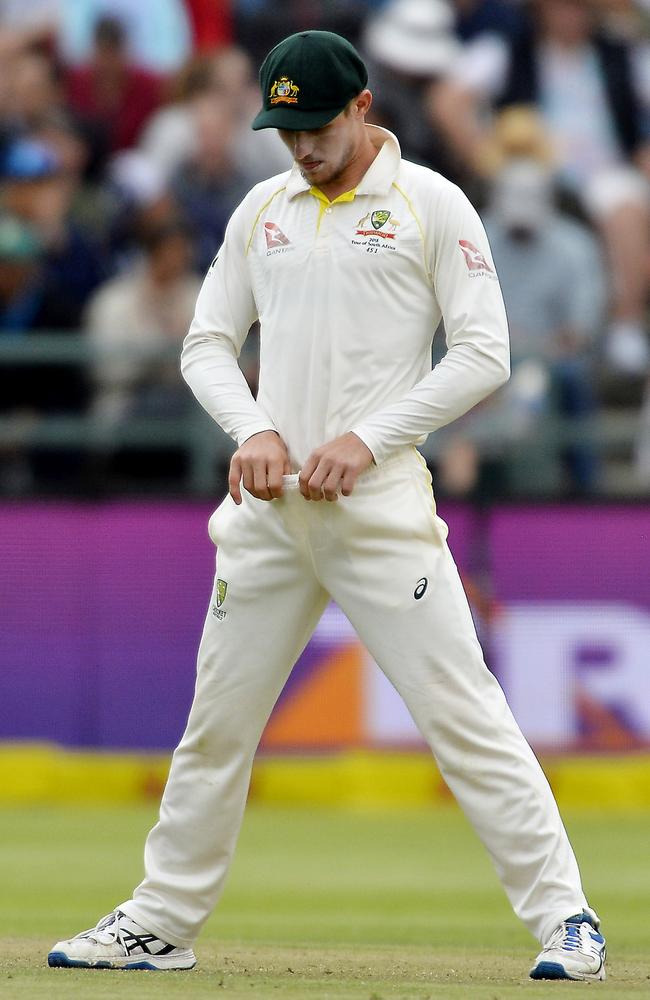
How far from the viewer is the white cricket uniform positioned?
15.8ft

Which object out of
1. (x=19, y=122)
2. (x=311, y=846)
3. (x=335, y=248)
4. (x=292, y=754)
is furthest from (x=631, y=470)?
(x=335, y=248)

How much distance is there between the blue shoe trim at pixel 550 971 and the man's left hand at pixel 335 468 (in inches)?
50.1

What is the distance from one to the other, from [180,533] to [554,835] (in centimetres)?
602

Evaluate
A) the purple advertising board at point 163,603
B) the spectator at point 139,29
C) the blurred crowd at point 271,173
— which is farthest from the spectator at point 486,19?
the purple advertising board at point 163,603

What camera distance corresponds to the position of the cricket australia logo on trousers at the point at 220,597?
16.4ft

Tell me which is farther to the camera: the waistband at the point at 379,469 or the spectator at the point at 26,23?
the spectator at the point at 26,23

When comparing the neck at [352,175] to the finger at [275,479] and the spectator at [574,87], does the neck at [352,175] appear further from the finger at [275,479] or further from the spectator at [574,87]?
the spectator at [574,87]

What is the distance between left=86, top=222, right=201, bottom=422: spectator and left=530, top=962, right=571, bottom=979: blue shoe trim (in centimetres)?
632

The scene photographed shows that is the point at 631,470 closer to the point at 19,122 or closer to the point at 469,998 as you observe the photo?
the point at 19,122

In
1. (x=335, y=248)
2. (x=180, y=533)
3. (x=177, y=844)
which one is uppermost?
(x=335, y=248)

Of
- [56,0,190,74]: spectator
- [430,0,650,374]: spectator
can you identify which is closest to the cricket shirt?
[430,0,650,374]: spectator

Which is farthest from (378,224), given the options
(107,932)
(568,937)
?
(107,932)

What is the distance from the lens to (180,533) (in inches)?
418

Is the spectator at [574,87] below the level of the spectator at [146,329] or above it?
above
